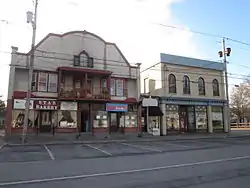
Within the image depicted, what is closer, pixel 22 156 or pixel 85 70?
pixel 22 156

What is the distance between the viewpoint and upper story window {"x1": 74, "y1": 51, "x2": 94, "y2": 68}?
28.0 meters

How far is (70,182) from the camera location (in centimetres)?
740

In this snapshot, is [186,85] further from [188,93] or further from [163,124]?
[163,124]

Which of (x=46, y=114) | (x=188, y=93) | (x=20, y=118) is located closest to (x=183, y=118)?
(x=188, y=93)

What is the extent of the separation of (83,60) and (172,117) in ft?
41.4

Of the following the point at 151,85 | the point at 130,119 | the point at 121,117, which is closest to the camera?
the point at 121,117

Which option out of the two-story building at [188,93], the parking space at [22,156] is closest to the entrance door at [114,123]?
the two-story building at [188,93]

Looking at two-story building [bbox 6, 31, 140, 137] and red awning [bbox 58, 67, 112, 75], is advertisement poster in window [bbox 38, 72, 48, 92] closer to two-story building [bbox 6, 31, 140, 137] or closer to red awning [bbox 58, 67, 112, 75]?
two-story building [bbox 6, 31, 140, 137]

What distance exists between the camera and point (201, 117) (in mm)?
34312

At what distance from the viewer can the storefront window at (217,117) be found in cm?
3512

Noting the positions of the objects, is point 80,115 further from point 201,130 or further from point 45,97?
point 201,130

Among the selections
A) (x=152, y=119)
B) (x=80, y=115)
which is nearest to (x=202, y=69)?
(x=152, y=119)

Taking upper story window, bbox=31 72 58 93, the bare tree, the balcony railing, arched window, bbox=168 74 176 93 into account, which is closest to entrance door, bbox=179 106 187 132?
arched window, bbox=168 74 176 93

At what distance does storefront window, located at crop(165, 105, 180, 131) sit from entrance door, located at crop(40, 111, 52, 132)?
13.4m
